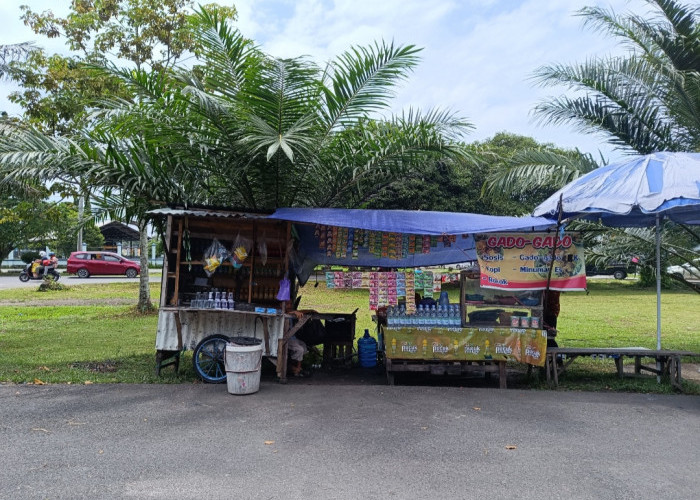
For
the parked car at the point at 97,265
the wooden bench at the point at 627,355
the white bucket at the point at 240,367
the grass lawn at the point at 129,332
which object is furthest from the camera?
the parked car at the point at 97,265

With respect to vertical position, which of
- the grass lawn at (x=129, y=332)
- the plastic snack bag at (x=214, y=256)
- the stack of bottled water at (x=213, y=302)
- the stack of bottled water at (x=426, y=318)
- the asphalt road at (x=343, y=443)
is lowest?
the asphalt road at (x=343, y=443)

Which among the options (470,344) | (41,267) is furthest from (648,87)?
(41,267)

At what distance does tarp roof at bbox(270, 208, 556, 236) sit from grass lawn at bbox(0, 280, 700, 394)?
52.0 inches

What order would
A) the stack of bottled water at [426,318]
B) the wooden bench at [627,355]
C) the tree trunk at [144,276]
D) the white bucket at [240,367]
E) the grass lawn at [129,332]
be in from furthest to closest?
1. the tree trunk at [144,276]
2. the grass lawn at [129,332]
3. the stack of bottled water at [426,318]
4. the wooden bench at [627,355]
5. the white bucket at [240,367]

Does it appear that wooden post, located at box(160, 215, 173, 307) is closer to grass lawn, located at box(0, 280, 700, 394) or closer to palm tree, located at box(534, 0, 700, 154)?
grass lawn, located at box(0, 280, 700, 394)

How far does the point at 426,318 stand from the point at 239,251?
281 cm

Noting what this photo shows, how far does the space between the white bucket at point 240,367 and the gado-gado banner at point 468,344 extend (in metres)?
1.84

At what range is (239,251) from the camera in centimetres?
764

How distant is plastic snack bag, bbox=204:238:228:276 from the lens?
24.5 ft

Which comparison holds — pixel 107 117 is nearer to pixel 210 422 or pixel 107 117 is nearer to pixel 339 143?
pixel 339 143

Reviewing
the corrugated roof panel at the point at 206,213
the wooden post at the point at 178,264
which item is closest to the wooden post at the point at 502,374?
the corrugated roof panel at the point at 206,213

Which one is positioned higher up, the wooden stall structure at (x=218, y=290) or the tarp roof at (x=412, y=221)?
the tarp roof at (x=412, y=221)

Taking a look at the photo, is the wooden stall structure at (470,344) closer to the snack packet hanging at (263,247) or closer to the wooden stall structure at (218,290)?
the wooden stall structure at (218,290)

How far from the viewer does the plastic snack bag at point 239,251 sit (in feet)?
25.0
